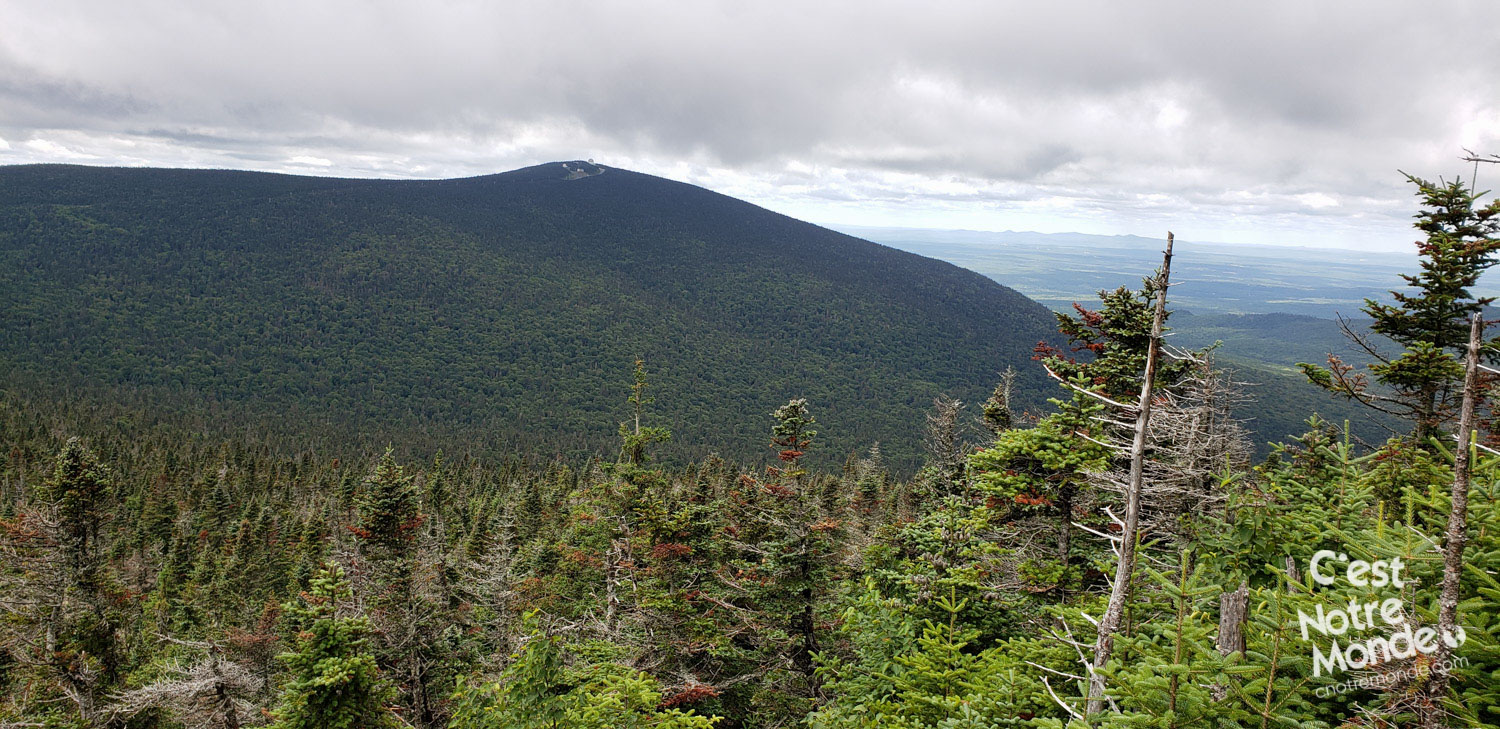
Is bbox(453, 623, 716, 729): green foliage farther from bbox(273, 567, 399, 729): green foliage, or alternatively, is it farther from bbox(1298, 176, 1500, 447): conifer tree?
bbox(1298, 176, 1500, 447): conifer tree

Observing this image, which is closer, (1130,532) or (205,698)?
(1130,532)

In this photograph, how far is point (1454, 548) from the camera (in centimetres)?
382

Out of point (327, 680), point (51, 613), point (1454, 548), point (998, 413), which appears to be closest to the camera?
point (1454, 548)

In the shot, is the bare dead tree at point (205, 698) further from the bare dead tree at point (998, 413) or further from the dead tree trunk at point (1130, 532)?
the bare dead tree at point (998, 413)

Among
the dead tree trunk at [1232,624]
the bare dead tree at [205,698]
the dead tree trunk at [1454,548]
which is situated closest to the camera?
the dead tree trunk at [1454,548]

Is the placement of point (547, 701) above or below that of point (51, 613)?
above

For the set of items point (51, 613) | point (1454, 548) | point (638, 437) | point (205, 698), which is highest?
point (1454, 548)

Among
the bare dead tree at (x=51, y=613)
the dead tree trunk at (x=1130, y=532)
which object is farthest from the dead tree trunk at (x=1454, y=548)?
the bare dead tree at (x=51, y=613)

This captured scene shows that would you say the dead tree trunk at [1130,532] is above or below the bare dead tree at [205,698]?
above

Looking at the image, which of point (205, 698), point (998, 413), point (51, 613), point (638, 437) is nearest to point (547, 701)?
point (638, 437)

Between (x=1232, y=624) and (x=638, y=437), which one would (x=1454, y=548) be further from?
(x=638, y=437)

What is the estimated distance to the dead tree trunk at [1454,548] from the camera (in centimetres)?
353

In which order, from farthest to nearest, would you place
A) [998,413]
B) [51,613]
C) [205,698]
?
[998,413] → [51,613] → [205,698]

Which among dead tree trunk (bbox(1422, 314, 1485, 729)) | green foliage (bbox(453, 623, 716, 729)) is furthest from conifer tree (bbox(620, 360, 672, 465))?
dead tree trunk (bbox(1422, 314, 1485, 729))
